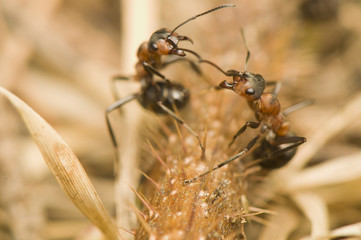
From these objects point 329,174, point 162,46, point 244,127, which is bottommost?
point 329,174

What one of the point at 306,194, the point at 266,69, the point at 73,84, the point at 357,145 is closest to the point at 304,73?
the point at 266,69

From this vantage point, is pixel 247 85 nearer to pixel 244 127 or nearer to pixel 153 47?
pixel 244 127

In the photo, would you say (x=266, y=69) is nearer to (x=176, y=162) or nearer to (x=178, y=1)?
(x=176, y=162)

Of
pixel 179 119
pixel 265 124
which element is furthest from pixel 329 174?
pixel 179 119

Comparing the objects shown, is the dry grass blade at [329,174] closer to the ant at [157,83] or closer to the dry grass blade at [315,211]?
the dry grass blade at [315,211]

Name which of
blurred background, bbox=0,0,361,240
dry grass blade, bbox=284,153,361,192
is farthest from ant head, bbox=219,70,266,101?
dry grass blade, bbox=284,153,361,192

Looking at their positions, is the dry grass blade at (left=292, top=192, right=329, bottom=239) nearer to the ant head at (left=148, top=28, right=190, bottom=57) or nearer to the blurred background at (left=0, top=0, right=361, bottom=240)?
the blurred background at (left=0, top=0, right=361, bottom=240)
